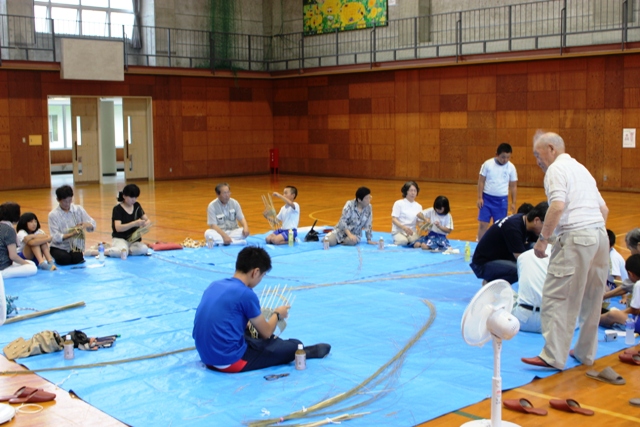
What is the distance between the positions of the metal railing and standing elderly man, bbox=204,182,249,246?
12219 mm

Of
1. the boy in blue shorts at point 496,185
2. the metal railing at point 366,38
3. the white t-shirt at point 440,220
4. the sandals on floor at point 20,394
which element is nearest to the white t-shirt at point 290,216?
the white t-shirt at point 440,220

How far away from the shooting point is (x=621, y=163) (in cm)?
2092

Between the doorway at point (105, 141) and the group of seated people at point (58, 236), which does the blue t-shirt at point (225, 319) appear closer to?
the group of seated people at point (58, 236)

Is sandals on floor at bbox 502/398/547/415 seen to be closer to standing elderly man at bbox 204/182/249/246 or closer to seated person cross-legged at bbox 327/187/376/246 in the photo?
seated person cross-legged at bbox 327/187/376/246

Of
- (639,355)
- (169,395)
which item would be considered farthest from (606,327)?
(169,395)

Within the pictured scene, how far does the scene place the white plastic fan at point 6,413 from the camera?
5.06 m

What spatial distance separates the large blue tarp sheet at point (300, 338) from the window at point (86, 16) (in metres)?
16.5

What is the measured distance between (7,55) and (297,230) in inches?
590

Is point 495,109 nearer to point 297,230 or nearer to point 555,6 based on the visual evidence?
point 555,6

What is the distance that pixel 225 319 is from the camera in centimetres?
582

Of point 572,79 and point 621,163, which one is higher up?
point 572,79

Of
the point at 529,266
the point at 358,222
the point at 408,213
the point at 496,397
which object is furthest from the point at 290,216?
the point at 496,397

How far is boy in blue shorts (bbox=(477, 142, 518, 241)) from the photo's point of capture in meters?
12.0

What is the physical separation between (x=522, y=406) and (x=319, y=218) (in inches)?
436
